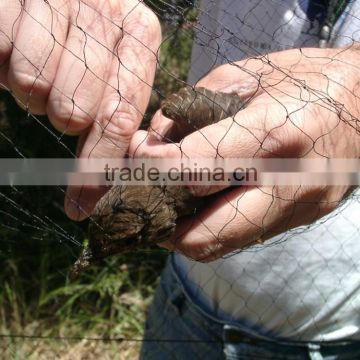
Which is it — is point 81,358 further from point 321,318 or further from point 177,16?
point 177,16

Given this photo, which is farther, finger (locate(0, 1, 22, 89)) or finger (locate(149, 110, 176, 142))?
finger (locate(149, 110, 176, 142))

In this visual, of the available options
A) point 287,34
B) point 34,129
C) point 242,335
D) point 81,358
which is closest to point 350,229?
point 242,335

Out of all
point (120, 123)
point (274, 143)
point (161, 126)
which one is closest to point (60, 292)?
point (161, 126)

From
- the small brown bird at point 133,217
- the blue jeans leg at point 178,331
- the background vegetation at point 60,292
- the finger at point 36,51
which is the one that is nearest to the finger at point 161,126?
the small brown bird at point 133,217

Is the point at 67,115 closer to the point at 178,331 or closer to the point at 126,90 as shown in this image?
the point at 126,90

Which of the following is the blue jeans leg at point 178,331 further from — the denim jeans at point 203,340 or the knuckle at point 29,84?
the knuckle at point 29,84

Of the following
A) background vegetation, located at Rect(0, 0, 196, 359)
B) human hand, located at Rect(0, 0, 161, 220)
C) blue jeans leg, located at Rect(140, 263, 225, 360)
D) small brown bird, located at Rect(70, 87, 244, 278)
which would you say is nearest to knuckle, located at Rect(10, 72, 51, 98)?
human hand, located at Rect(0, 0, 161, 220)

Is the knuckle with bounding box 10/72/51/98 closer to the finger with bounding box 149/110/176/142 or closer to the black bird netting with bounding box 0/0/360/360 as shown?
the black bird netting with bounding box 0/0/360/360
